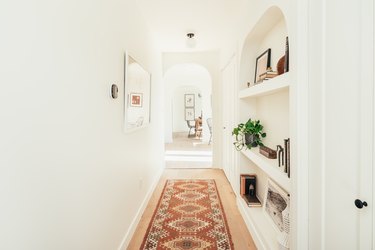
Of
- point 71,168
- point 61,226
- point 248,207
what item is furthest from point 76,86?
point 248,207

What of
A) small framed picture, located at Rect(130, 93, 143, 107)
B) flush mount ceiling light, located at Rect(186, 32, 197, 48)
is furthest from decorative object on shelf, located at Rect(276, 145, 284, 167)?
flush mount ceiling light, located at Rect(186, 32, 197, 48)

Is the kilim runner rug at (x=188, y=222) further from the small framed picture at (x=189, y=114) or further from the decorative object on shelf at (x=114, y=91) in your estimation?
the small framed picture at (x=189, y=114)

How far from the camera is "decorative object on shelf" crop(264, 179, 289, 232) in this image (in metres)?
1.95

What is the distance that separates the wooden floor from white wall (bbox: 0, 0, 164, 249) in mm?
511

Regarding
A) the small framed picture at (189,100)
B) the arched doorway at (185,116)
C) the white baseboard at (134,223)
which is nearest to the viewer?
the white baseboard at (134,223)

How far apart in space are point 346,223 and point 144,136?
2.41m

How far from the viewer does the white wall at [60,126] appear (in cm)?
81

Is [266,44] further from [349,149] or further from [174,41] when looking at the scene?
[174,41]

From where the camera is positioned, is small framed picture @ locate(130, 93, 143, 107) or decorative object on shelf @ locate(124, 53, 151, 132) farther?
small framed picture @ locate(130, 93, 143, 107)

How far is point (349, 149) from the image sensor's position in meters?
1.01

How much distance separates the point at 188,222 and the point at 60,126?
192cm

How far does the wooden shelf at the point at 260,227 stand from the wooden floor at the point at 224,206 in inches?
3.4

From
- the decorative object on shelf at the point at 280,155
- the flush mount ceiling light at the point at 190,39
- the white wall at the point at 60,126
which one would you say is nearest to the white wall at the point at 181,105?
the flush mount ceiling light at the point at 190,39

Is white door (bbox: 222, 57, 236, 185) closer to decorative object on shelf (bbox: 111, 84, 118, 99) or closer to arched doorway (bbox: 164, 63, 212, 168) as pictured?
arched doorway (bbox: 164, 63, 212, 168)
